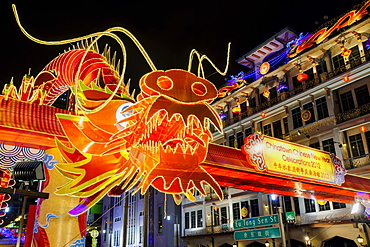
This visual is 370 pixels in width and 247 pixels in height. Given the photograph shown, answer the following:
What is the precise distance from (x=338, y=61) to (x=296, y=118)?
A: 524cm

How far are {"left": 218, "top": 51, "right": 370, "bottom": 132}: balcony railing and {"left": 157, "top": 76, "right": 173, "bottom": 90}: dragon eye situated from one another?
19488 mm

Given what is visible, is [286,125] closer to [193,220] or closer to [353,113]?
[353,113]

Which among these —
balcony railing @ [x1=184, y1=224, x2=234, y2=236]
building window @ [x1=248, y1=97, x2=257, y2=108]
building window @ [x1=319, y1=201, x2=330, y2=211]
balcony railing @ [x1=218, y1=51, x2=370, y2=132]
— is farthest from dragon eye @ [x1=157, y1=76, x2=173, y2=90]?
building window @ [x1=248, y1=97, x2=257, y2=108]

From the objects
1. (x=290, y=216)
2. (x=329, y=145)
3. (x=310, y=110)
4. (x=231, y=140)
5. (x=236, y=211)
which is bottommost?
(x=290, y=216)

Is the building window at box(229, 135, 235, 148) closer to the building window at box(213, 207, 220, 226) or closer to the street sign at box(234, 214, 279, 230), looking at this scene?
the building window at box(213, 207, 220, 226)

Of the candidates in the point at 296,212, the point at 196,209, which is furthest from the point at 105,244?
the point at 296,212

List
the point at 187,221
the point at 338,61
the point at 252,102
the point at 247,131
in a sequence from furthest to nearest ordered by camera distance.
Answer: the point at 187,221 → the point at 252,102 → the point at 247,131 → the point at 338,61

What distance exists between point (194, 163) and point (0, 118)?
409 cm

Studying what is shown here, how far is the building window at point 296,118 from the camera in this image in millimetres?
24750

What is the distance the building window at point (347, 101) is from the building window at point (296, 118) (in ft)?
11.4

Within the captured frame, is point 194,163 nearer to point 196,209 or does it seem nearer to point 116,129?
point 116,129

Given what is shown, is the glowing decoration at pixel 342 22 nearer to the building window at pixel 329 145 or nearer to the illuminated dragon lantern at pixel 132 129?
the building window at pixel 329 145

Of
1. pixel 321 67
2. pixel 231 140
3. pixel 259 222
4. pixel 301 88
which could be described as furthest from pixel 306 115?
pixel 259 222

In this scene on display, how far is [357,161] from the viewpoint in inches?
802
